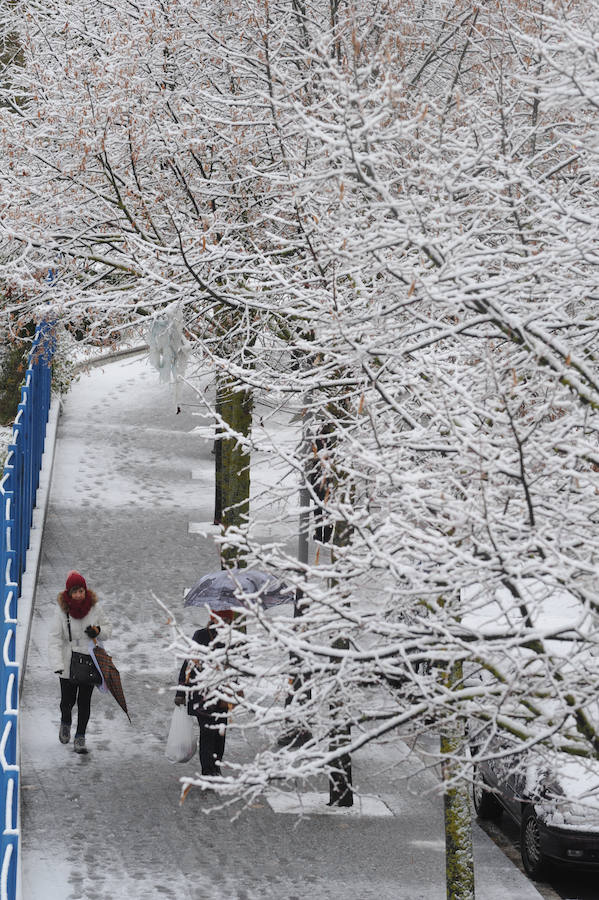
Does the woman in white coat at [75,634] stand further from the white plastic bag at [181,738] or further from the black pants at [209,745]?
the black pants at [209,745]

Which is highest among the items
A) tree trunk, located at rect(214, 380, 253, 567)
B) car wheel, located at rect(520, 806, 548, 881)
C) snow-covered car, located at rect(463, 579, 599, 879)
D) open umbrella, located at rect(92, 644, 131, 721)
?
tree trunk, located at rect(214, 380, 253, 567)

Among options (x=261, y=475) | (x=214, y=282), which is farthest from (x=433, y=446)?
(x=261, y=475)

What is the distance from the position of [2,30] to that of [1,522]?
1637 cm

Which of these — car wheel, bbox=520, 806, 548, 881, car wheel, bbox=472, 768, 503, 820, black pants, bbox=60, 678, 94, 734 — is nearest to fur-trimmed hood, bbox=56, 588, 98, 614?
black pants, bbox=60, 678, 94, 734

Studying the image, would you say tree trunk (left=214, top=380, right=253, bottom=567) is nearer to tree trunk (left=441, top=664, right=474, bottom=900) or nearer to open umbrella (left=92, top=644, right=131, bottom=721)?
open umbrella (left=92, top=644, right=131, bottom=721)

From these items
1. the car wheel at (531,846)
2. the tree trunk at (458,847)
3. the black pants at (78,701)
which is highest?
the black pants at (78,701)

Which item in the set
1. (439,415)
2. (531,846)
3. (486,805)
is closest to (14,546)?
(486,805)

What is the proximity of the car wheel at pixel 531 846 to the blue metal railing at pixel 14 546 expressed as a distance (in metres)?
4.08

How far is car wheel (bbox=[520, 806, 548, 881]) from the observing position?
430 inches

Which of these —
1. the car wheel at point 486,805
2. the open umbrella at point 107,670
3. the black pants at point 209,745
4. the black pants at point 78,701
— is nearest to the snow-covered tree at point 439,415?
the car wheel at point 486,805

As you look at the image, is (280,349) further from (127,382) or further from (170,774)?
(127,382)

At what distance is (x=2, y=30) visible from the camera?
2538cm

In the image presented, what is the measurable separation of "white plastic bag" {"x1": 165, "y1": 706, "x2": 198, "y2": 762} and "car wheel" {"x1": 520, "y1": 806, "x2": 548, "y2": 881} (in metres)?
2.66

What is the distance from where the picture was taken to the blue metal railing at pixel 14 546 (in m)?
8.08
